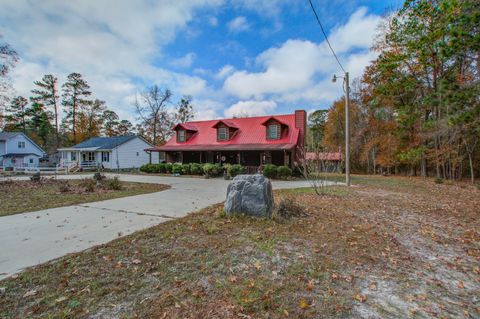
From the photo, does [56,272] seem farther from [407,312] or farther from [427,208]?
[427,208]

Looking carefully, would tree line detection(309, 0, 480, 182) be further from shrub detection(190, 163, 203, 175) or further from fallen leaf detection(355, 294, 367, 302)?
shrub detection(190, 163, 203, 175)

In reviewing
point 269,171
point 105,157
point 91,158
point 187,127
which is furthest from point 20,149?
point 269,171

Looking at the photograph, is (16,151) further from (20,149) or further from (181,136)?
(181,136)

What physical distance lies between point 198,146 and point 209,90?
18.5 feet

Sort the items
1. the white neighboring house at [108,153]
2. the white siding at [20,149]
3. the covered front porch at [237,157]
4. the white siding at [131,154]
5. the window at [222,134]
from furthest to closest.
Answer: the white siding at [20,149] → the white siding at [131,154] → the white neighboring house at [108,153] → the window at [222,134] → the covered front porch at [237,157]

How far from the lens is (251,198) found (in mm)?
5727

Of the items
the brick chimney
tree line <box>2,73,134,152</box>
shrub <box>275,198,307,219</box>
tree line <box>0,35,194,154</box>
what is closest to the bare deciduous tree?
tree line <box>0,35,194,154</box>

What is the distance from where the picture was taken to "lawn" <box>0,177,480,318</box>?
92.8 inches

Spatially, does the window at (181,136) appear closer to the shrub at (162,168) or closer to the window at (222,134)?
the shrub at (162,168)

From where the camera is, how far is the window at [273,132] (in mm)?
19938

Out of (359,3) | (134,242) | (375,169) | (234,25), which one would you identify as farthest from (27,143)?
(375,169)

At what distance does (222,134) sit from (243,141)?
2.43 m

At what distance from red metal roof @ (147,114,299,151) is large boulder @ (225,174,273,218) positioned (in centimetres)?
1201

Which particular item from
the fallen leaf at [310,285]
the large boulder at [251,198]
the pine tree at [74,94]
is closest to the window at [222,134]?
the large boulder at [251,198]
